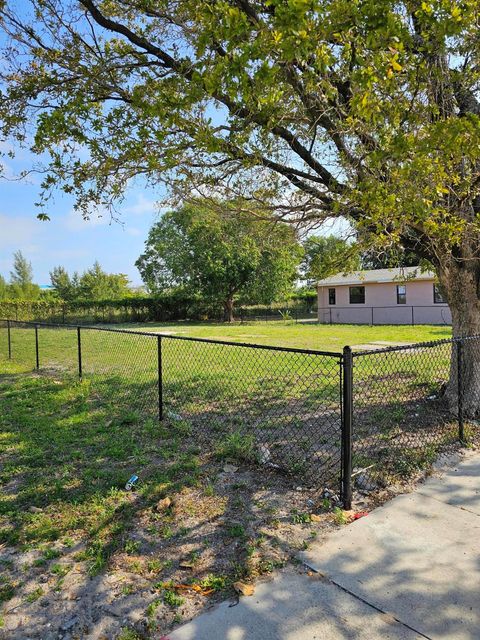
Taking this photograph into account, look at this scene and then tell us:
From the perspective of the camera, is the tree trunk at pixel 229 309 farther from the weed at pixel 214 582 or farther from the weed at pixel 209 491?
the weed at pixel 214 582

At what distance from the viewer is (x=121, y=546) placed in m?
2.72

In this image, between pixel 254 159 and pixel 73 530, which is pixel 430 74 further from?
pixel 73 530

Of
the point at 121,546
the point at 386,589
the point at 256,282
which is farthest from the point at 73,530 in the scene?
the point at 256,282

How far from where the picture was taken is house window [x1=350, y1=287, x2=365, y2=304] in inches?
995


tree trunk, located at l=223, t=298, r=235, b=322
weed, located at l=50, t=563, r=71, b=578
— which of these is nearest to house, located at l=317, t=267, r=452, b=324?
tree trunk, located at l=223, t=298, r=235, b=322

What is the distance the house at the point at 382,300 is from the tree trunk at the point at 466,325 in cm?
1498

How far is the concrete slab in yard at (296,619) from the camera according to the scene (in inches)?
76.7

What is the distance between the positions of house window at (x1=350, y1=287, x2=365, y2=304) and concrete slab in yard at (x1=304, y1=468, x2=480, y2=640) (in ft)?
74.9

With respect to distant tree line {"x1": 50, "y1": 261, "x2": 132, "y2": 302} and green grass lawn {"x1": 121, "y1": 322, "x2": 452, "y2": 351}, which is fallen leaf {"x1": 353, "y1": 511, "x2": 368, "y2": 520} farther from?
distant tree line {"x1": 50, "y1": 261, "x2": 132, "y2": 302}

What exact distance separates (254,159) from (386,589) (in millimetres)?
4067

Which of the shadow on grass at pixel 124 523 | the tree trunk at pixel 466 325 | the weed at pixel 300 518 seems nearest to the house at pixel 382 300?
the tree trunk at pixel 466 325

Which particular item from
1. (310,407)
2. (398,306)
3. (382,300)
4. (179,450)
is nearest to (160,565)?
(179,450)

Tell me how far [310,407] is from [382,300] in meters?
Result: 19.7

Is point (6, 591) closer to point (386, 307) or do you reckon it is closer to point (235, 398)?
point (235, 398)
